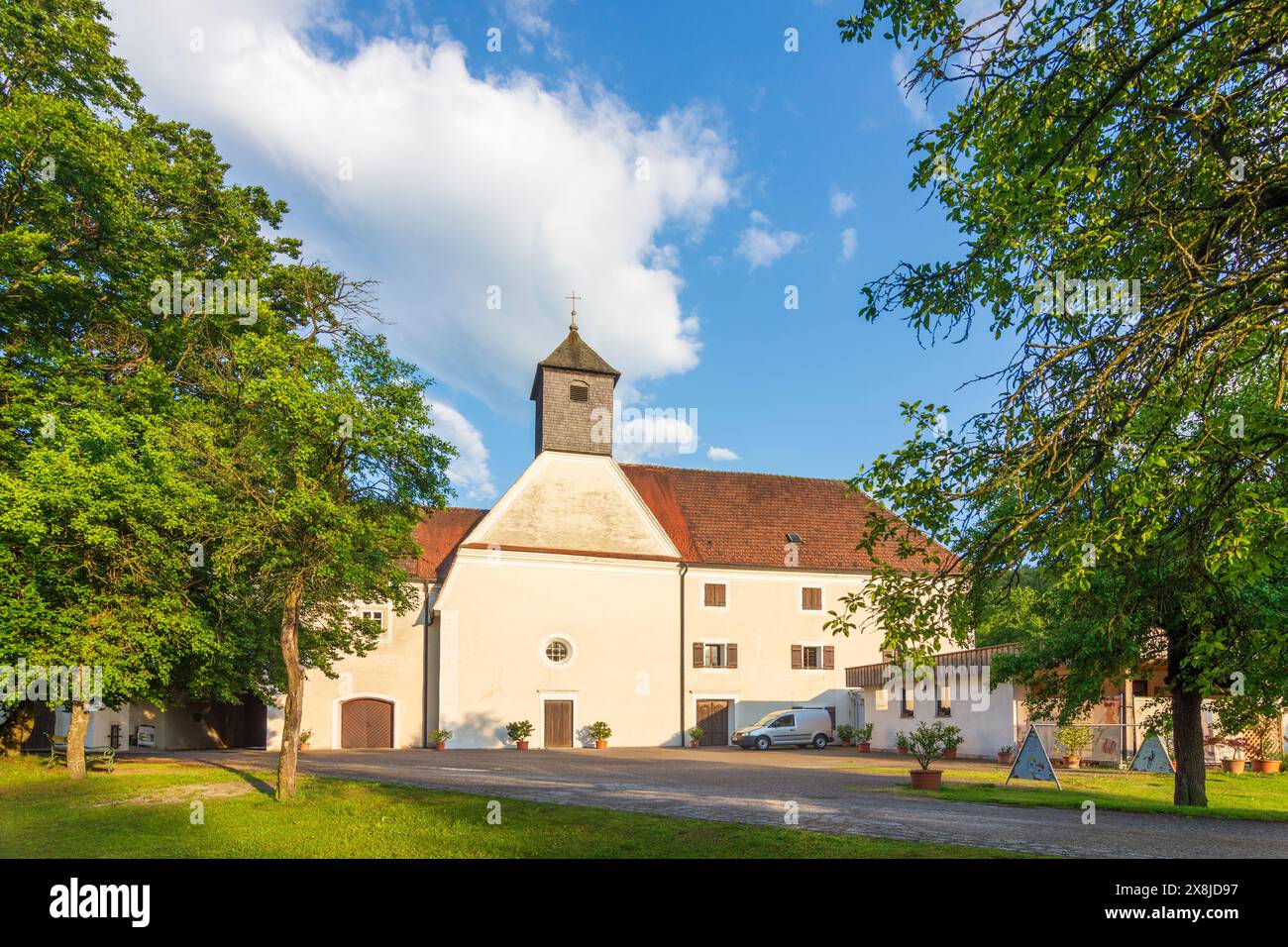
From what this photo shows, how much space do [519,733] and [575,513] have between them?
9.71 metres

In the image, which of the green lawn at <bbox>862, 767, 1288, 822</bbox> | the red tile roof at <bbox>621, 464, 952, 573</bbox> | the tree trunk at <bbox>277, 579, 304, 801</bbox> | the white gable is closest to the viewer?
the tree trunk at <bbox>277, 579, 304, 801</bbox>

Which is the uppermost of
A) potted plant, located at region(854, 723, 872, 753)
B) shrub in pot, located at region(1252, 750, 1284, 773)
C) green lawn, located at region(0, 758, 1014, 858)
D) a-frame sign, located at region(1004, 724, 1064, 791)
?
green lawn, located at region(0, 758, 1014, 858)

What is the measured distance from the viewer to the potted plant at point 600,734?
38312 mm

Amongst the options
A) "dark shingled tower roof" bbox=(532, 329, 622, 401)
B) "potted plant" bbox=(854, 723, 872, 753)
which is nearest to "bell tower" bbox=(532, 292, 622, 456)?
"dark shingled tower roof" bbox=(532, 329, 622, 401)

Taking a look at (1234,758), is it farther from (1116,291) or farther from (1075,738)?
(1116,291)

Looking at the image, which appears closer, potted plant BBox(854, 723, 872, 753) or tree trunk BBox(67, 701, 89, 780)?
tree trunk BBox(67, 701, 89, 780)

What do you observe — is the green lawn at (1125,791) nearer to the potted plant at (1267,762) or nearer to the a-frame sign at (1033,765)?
the a-frame sign at (1033,765)

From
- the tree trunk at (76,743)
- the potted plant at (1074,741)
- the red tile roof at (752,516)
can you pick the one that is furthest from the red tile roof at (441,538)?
the potted plant at (1074,741)

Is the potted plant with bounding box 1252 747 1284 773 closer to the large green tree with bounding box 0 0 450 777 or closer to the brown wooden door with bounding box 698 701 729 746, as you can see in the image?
the brown wooden door with bounding box 698 701 729 746

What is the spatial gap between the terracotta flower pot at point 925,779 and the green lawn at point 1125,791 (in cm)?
24

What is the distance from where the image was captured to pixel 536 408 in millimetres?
43750

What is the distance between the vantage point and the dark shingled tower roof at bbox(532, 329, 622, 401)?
41.5m

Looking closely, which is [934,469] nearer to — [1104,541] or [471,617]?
[1104,541]

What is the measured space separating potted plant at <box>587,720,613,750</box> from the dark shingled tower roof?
51.5 ft
